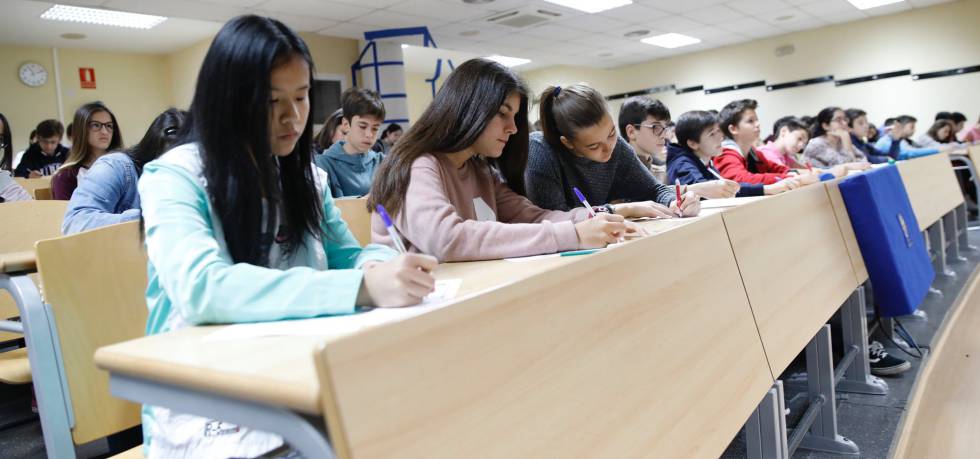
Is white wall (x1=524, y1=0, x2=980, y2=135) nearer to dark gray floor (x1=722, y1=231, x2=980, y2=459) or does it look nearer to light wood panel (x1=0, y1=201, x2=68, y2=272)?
dark gray floor (x1=722, y1=231, x2=980, y2=459)

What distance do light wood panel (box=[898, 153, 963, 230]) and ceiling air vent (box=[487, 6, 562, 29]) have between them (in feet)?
13.7

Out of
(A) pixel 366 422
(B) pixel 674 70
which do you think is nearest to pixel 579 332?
(A) pixel 366 422

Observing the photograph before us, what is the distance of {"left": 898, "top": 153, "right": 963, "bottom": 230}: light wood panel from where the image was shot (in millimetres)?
3037

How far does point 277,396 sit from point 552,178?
1.58 metres

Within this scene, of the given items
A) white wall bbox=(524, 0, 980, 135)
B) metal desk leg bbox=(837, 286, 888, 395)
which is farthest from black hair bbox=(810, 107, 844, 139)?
metal desk leg bbox=(837, 286, 888, 395)

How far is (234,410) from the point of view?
0.62 meters

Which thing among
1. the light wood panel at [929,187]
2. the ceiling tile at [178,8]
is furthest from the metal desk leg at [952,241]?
the ceiling tile at [178,8]

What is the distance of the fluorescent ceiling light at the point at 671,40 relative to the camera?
9102 millimetres

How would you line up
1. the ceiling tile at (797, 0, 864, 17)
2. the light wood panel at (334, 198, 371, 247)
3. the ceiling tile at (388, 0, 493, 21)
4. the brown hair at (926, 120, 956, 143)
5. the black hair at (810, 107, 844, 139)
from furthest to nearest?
the brown hair at (926, 120, 956, 143) → the ceiling tile at (797, 0, 864, 17) → the ceiling tile at (388, 0, 493, 21) → the black hair at (810, 107, 844, 139) → the light wood panel at (334, 198, 371, 247)

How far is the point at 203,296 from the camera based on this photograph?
829 millimetres

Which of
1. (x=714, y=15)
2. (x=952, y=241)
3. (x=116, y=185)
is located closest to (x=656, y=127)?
(x=116, y=185)

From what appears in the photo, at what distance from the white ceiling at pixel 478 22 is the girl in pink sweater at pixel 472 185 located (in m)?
4.83

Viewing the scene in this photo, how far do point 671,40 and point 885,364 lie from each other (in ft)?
25.9

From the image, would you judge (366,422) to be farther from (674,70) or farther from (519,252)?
(674,70)
